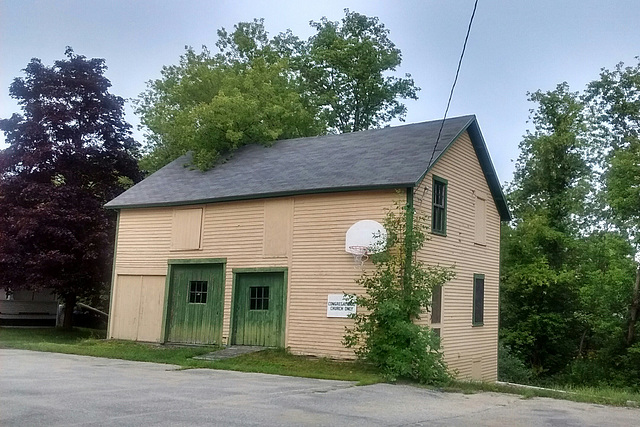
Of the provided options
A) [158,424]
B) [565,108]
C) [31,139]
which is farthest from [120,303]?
[565,108]

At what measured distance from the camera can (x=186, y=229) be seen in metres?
19.5

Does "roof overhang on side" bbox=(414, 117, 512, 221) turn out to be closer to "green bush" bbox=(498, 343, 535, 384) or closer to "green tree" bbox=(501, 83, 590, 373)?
"green bush" bbox=(498, 343, 535, 384)

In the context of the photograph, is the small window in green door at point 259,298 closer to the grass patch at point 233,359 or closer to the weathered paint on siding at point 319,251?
the weathered paint on siding at point 319,251

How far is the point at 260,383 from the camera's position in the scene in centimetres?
1230

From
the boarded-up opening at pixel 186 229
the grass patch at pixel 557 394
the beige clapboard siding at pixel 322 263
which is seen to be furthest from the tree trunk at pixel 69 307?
the grass patch at pixel 557 394

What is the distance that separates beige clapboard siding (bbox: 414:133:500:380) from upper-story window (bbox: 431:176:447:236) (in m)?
0.18

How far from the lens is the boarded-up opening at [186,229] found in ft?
63.1

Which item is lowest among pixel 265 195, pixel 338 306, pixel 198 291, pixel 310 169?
pixel 338 306

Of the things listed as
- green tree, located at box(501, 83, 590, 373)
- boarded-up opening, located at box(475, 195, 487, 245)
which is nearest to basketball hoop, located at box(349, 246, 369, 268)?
boarded-up opening, located at box(475, 195, 487, 245)

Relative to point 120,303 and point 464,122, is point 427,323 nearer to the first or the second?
point 464,122

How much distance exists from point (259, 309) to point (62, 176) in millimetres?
13093

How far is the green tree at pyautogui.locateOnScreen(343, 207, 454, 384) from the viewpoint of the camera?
44.5 feet

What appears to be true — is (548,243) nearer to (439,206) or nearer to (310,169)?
(439,206)

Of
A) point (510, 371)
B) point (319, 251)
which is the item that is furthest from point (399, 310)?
point (510, 371)
